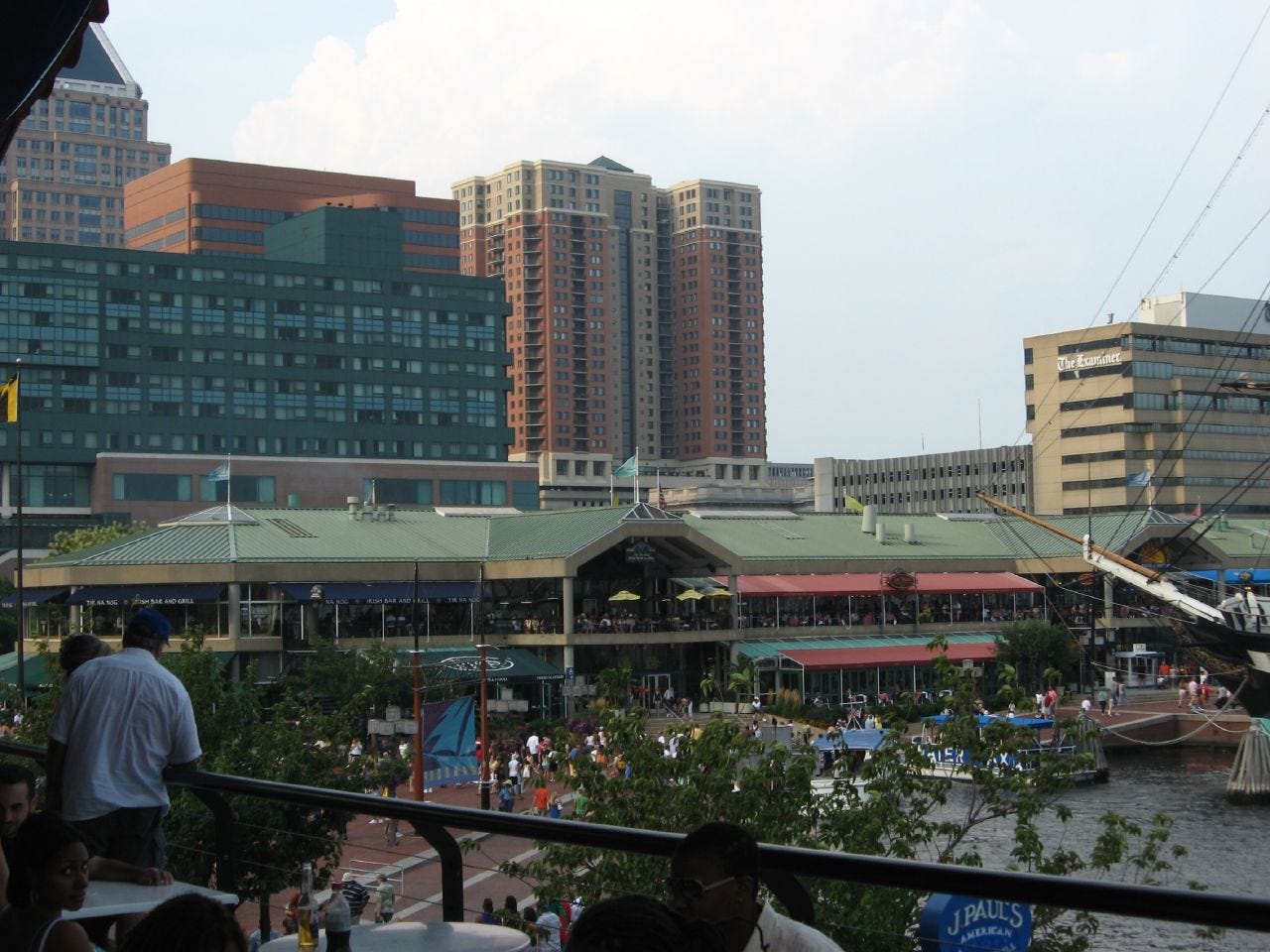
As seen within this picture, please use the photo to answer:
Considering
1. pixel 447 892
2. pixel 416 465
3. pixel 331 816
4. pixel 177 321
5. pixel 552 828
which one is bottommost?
pixel 331 816

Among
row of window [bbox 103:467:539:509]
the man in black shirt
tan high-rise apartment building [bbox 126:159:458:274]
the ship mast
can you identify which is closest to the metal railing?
the man in black shirt

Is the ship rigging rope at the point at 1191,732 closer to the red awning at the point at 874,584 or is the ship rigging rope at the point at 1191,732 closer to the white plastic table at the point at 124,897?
the red awning at the point at 874,584

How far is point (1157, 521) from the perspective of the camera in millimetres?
77312

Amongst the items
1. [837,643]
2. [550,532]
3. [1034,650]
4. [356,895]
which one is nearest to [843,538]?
[837,643]

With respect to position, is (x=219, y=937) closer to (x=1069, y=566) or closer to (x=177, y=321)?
(x=1069, y=566)

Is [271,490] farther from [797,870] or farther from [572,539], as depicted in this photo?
[797,870]

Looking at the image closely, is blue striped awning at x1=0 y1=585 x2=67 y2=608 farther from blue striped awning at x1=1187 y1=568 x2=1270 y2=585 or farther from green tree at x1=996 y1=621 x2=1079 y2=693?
blue striped awning at x1=1187 y1=568 x2=1270 y2=585

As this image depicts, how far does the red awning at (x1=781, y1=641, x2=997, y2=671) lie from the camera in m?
64.3

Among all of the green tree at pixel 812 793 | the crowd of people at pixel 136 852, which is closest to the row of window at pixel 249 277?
the green tree at pixel 812 793

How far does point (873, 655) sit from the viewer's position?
65812 mm

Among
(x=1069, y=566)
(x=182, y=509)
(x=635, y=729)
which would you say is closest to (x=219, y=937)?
(x=635, y=729)

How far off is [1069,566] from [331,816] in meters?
64.7

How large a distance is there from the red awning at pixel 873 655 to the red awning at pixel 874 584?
2943 mm

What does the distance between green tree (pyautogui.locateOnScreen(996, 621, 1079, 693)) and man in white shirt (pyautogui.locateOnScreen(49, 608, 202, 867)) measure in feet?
205
